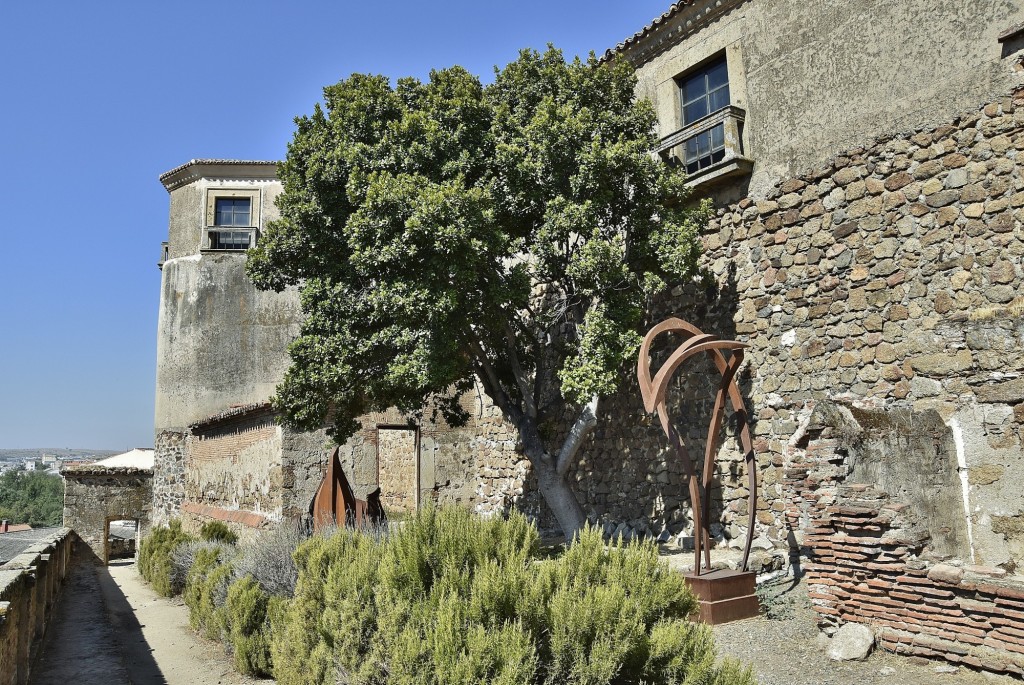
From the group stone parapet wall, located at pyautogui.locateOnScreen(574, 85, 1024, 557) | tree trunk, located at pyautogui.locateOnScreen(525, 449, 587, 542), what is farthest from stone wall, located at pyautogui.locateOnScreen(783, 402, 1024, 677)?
tree trunk, located at pyautogui.locateOnScreen(525, 449, 587, 542)

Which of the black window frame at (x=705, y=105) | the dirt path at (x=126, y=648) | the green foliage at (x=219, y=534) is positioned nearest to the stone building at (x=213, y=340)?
the green foliage at (x=219, y=534)

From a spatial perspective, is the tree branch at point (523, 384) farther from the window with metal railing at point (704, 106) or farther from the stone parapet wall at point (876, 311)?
the window with metal railing at point (704, 106)

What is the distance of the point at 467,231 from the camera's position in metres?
10.1

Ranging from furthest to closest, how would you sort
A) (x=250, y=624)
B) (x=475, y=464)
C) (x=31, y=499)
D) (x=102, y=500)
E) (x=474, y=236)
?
1. (x=31, y=499)
2. (x=102, y=500)
3. (x=475, y=464)
4. (x=474, y=236)
5. (x=250, y=624)

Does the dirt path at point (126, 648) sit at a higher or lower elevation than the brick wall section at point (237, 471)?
lower

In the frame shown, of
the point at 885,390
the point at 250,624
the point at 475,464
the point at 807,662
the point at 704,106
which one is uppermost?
the point at 704,106

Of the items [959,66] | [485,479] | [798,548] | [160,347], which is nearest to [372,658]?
[798,548]

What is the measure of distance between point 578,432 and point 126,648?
6517 mm

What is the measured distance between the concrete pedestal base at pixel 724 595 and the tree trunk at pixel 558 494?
3.94 meters

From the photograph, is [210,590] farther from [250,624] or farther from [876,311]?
[876,311]

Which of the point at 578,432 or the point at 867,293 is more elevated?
the point at 867,293

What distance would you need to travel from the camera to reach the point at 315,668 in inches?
234

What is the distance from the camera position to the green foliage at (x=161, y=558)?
44.3 feet

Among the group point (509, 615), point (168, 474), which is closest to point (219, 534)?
point (168, 474)
